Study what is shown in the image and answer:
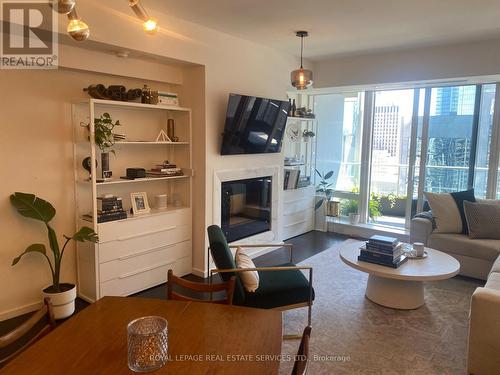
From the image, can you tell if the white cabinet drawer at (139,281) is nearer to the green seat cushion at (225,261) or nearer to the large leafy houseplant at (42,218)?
the large leafy houseplant at (42,218)

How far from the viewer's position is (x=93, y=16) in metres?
3.03

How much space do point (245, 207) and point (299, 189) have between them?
51.7 inches

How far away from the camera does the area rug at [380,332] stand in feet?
8.52

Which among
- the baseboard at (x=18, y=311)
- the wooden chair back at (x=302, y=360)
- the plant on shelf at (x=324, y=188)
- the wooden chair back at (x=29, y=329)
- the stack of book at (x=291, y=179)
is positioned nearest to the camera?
the wooden chair back at (x=302, y=360)

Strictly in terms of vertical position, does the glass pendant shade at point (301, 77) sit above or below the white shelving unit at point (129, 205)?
above

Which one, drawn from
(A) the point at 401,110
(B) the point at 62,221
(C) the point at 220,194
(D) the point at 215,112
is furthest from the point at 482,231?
(B) the point at 62,221

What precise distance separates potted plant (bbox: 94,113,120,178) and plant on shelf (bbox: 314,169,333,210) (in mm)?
3644

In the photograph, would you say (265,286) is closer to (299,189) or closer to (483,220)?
(483,220)

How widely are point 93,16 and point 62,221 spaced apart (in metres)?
1.80

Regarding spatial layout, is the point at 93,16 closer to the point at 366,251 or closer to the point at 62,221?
the point at 62,221

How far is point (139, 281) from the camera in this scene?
3.74 metres

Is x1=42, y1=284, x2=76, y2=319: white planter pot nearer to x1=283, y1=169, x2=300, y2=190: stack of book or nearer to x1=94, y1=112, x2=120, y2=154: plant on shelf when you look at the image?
x1=94, y1=112, x2=120, y2=154: plant on shelf

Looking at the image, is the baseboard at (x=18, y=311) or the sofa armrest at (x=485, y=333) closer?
the sofa armrest at (x=485, y=333)

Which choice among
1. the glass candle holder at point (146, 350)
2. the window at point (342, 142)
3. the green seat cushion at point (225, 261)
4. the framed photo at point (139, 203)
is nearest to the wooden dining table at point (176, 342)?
the glass candle holder at point (146, 350)
